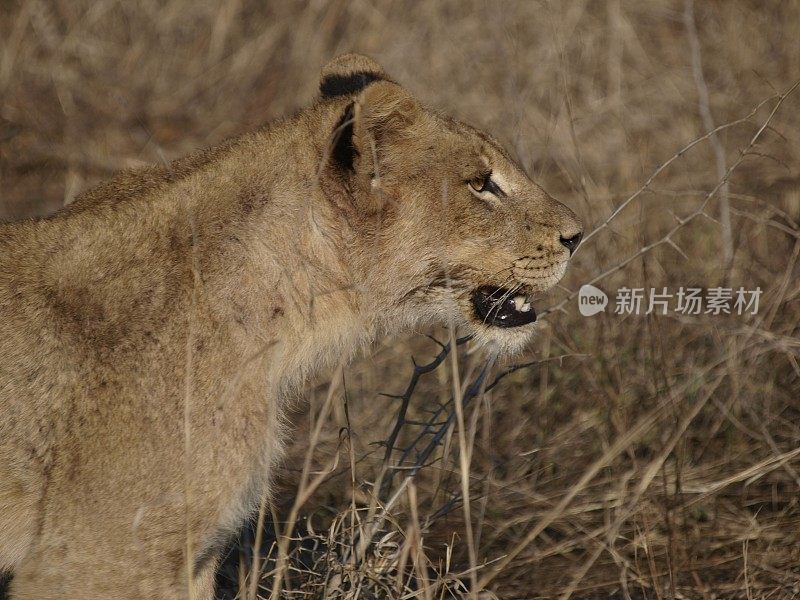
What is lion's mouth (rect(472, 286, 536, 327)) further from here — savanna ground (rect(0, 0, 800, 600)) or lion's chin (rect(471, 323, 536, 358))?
savanna ground (rect(0, 0, 800, 600))

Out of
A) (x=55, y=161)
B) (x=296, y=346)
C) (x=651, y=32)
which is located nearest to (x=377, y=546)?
(x=296, y=346)

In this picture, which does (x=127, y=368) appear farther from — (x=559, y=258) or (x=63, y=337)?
(x=559, y=258)

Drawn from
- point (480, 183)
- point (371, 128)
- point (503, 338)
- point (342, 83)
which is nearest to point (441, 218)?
point (480, 183)

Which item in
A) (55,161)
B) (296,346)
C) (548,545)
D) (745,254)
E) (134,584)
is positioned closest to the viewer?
(134,584)

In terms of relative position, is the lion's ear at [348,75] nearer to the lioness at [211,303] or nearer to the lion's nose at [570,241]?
the lioness at [211,303]

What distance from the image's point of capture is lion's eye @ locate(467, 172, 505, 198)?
453cm

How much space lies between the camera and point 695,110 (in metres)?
9.05

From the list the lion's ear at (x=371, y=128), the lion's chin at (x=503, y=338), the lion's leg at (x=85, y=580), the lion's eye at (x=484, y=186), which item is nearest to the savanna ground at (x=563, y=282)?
the lion's chin at (x=503, y=338)

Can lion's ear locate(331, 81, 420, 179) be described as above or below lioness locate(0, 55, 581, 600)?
above

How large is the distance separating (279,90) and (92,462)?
635cm

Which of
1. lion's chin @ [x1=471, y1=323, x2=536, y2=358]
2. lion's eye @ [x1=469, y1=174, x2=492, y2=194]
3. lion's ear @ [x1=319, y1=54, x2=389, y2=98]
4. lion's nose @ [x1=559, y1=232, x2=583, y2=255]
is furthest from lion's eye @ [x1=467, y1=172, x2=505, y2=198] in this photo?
lion's ear @ [x1=319, y1=54, x2=389, y2=98]

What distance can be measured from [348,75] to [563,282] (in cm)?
294

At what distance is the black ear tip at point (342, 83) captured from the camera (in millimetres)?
4863

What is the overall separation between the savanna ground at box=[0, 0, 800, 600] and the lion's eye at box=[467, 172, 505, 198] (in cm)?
71
